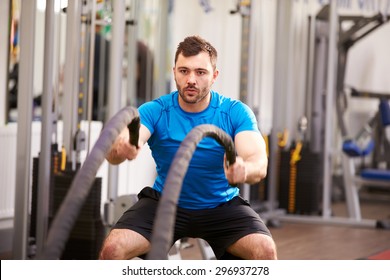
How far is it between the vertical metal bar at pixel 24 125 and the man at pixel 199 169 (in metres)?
1.26

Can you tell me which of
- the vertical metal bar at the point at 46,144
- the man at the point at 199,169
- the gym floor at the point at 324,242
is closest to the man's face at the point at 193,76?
the man at the point at 199,169

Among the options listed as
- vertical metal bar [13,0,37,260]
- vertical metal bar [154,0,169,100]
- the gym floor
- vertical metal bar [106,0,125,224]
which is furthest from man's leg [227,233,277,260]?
vertical metal bar [154,0,169,100]

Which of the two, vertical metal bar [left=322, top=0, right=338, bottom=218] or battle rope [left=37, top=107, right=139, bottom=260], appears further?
vertical metal bar [left=322, top=0, right=338, bottom=218]

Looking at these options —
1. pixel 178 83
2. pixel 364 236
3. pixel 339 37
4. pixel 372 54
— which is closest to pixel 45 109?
pixel 178 83

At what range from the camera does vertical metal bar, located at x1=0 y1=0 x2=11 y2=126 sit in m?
4.85

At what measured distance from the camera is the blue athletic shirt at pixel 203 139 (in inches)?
118

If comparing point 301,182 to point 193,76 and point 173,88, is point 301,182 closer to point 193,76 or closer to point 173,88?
point 173,88

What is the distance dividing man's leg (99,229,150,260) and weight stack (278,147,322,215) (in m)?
3.99

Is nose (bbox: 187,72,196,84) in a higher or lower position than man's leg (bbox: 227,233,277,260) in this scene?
higher

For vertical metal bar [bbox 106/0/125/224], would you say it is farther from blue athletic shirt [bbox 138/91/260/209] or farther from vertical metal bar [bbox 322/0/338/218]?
vertical metal bar [bbox 322/0/338/218]

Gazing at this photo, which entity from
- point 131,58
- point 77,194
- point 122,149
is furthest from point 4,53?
point 77,194

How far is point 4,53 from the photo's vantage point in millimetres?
4891

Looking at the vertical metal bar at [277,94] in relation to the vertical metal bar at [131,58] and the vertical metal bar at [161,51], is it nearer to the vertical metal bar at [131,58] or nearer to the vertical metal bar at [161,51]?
the vertical metal bar at [161,51]
